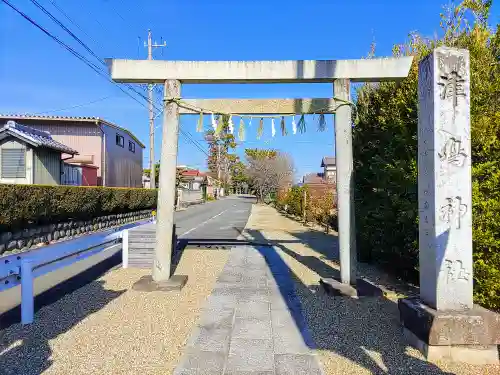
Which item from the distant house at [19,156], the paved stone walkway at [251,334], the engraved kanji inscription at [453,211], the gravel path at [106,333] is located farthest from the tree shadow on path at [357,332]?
the distant house at [19,156]

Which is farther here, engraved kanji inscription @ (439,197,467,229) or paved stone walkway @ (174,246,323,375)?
engraved kanji inscription @ (439,197,467,229)

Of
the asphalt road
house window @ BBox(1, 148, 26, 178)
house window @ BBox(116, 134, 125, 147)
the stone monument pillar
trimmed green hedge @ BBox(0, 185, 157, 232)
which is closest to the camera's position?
the stone monument pillar

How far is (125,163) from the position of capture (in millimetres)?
27828

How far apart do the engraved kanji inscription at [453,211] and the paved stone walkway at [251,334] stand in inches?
73.9

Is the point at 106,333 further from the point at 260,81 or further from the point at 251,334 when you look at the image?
the point at 260,81

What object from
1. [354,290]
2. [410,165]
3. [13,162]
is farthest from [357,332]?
[13,162]

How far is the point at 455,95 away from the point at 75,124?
23480 mm

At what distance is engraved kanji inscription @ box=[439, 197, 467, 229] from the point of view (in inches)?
139

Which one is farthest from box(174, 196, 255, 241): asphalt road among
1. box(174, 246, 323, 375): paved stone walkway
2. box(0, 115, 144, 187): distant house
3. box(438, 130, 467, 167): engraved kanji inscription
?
box(438, 130, 467, 167): engraved kanji inscription

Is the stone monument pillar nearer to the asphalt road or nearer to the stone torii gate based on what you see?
the stone torii gate

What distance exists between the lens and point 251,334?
156 inches

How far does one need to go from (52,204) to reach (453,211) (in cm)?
1112

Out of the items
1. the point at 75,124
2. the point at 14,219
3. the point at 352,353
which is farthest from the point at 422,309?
the point at 75,124

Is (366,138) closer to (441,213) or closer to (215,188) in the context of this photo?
(441,213)
